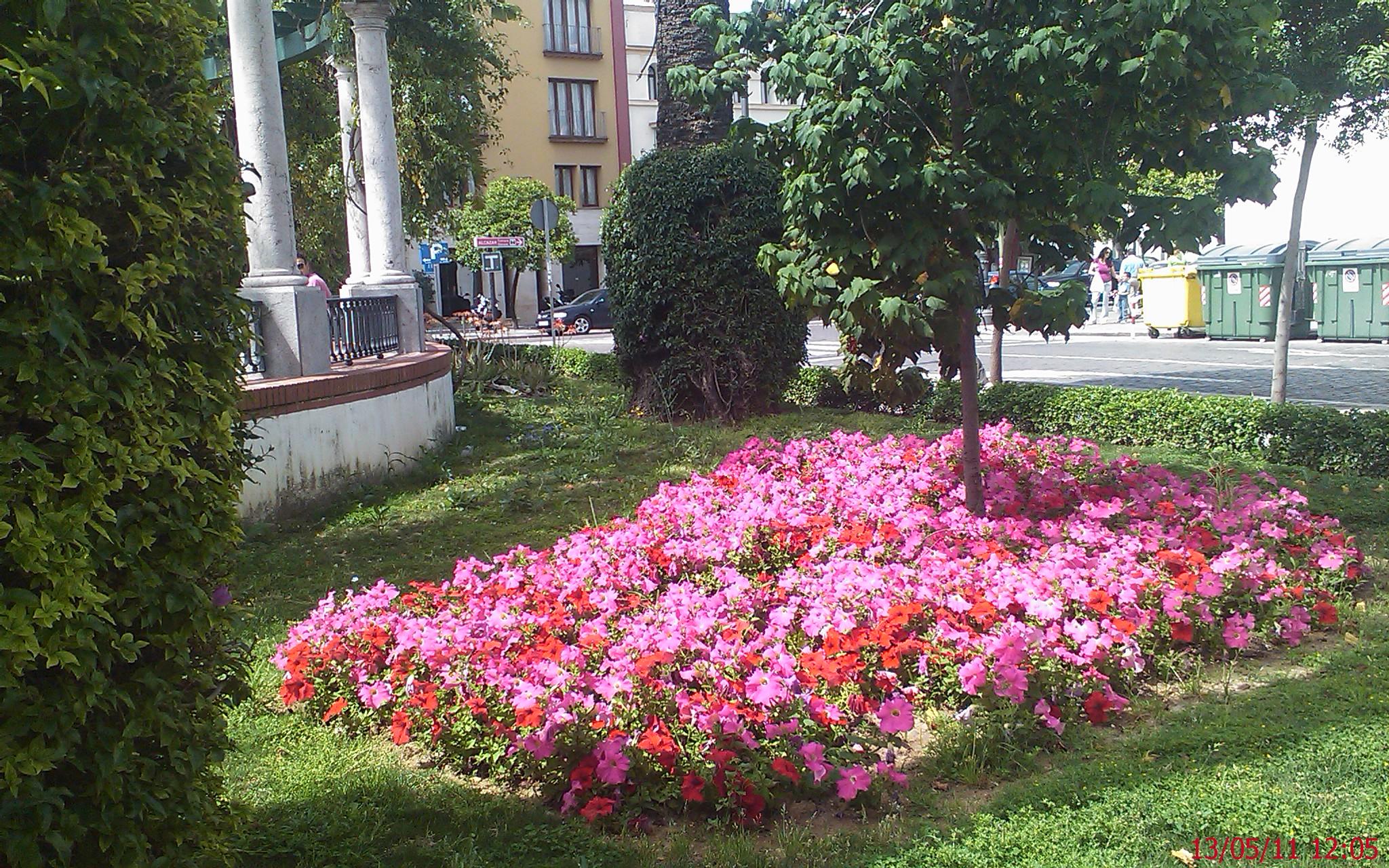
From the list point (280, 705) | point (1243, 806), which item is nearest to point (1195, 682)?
point (1243, 806)

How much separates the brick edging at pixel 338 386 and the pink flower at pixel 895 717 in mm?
4400

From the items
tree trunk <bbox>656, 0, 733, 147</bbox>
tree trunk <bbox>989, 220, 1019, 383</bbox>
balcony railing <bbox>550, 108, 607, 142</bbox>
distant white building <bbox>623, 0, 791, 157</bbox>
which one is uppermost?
distant white building <bbox>623, 0, 791, 157</bbox>

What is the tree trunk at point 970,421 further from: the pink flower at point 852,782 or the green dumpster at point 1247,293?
the green dumpster at point 1247,293

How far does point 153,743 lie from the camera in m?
2.65

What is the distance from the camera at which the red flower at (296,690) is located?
4.55 m

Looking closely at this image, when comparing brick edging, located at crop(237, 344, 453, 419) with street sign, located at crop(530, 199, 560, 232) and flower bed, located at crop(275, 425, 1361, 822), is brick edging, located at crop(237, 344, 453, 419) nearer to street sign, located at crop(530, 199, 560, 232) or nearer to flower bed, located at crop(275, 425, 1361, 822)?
flower bed, located at crop(275, 425, 1361, 822)

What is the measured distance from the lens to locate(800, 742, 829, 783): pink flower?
355 cm

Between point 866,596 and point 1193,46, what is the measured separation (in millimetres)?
2897

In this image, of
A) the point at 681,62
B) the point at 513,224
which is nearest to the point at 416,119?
the point at 681,62

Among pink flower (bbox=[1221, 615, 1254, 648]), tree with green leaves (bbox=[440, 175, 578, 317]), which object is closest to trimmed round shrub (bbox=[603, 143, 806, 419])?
pink flower (bbox=[1221, 615, 1254, 648])

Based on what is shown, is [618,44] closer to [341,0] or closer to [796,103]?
[341,0]

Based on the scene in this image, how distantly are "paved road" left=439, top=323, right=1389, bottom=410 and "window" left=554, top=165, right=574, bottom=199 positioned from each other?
26.4 meters

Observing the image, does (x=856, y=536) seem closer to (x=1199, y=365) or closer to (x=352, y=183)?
(x=352, y=183)

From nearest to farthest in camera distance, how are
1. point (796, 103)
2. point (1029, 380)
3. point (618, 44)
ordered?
1. point (796, 103)
2. point (1029, 380)
3. point (618, 44)
